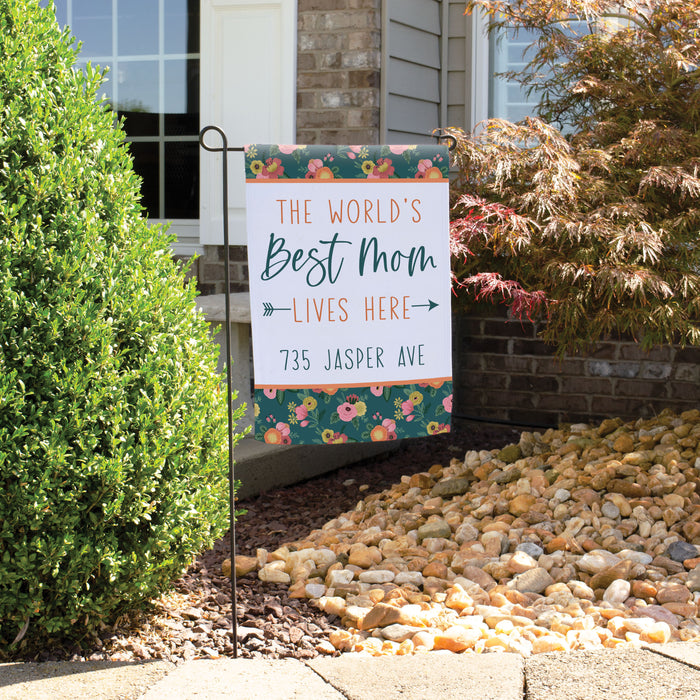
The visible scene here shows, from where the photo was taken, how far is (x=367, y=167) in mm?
2605

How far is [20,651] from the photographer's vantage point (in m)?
2.32

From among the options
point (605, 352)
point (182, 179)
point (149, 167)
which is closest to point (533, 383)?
point (605, 352)

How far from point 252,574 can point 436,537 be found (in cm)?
74

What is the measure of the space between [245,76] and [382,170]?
2.78 metres

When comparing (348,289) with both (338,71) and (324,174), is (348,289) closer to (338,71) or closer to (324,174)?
(324,174)

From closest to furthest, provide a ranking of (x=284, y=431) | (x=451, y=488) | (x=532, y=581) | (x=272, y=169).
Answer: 1. (x=272, y=169)
2. (x=284, y=431)
3. (x=532, y=581)
4. (x=451, y=488)

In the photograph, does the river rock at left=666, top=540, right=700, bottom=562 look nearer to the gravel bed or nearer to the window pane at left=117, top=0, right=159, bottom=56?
the gravel bed

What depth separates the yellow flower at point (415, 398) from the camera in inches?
107

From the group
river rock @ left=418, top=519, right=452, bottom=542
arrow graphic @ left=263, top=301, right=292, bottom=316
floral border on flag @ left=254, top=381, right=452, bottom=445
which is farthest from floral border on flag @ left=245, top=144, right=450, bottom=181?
river rock @ left=418, top=519, right=452, bottom=542

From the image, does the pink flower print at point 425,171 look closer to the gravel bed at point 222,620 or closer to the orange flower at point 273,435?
the orange flower at point 273,435

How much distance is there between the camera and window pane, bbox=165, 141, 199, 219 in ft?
18.7

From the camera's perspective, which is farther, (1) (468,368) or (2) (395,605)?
(1) (468,368)

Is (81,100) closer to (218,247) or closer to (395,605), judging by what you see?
(395,605)

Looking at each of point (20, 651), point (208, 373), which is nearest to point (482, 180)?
point (208, 373)
